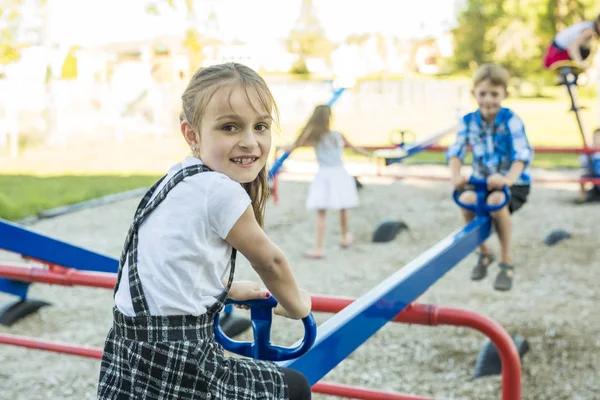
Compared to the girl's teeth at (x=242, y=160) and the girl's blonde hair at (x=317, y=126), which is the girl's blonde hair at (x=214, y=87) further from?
the girl's blonde hair at (x=317, y=126)

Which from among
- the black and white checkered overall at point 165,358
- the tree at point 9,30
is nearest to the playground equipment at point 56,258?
the black and white checkered overall at point 165,358

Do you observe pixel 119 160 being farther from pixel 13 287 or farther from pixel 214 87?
pixel 214 87

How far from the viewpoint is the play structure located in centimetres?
164

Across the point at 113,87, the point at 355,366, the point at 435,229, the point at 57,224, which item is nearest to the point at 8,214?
the point at 57,224

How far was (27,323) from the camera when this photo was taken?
418cm

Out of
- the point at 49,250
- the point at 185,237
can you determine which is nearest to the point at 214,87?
the point at 185,237

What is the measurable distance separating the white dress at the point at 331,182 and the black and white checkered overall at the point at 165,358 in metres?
4.80

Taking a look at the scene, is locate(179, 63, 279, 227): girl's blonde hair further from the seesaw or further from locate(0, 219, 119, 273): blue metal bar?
the seesaw

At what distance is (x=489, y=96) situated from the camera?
151 inches

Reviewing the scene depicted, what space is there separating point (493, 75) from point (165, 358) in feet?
9.63

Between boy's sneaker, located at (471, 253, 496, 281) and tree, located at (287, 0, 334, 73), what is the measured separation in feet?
150

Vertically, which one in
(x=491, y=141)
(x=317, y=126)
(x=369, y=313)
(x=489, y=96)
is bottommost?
(x=369, y=313)

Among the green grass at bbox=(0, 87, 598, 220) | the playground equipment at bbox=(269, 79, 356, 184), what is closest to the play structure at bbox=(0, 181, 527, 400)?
the green grass at bbox=(0, 87, 598, 220)

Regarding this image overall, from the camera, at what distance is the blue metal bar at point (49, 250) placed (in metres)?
2.71
